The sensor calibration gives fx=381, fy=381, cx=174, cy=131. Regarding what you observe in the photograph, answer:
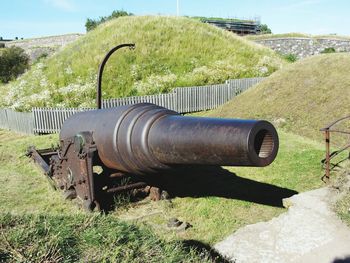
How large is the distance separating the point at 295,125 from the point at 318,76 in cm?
429

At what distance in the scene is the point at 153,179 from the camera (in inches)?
249

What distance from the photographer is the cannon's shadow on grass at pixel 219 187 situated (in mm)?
6562

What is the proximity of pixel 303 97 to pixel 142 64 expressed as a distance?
11.1 metres

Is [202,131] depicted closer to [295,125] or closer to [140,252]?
[140,252]

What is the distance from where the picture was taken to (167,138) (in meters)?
4.07

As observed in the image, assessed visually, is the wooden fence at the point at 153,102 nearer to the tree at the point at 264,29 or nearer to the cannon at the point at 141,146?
the cannon at the point at 141,146

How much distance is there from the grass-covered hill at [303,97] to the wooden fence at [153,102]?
7.08 feet

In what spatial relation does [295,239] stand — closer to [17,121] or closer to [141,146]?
[141,146]

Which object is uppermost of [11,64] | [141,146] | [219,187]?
[11,64]

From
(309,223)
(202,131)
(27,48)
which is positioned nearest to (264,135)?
(202,131)

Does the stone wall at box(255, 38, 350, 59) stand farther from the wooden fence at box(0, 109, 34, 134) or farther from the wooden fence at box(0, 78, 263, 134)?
the wooden fence at box(0, 109, 34, 134)

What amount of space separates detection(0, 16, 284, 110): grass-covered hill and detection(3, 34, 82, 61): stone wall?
17.8m

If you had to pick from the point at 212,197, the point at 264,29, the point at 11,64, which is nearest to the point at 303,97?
the point at 212,197

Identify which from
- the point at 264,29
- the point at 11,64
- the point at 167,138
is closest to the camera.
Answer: the point at 167,138
